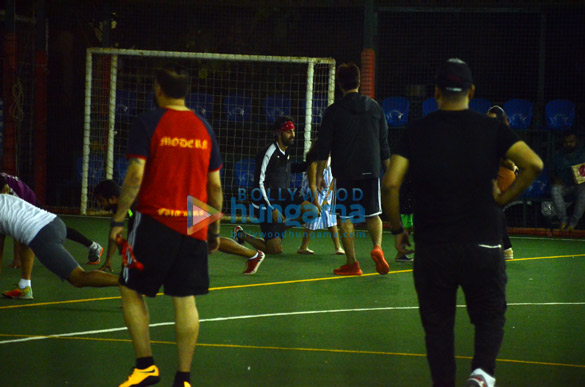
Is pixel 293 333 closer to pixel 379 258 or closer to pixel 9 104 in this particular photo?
pixel 379 258

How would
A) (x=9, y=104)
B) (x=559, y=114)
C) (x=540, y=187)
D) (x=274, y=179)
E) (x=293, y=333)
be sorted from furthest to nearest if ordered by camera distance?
(x=559, y=114) → (x=9, y=104) → (x=540, y=187) → (x=274, y=179) → (x=293, y=333)

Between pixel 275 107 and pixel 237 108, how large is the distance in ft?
3.14

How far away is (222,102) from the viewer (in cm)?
1958

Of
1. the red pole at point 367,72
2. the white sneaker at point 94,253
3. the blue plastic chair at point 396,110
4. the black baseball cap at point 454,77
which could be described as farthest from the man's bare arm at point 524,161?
the blue plastic chair at point 396,110

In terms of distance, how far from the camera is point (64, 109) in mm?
19828

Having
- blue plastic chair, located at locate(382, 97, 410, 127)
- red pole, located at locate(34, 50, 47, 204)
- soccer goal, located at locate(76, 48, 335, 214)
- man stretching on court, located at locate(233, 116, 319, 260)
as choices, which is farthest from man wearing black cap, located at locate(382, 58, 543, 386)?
red pole, located at locate(34, 50, 47, 204)

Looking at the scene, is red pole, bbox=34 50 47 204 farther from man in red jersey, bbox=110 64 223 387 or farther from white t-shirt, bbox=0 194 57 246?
man in red jersey, bbox=110 64 223 387

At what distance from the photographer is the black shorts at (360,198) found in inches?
389

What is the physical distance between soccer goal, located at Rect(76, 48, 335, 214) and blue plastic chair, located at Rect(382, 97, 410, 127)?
131 cm

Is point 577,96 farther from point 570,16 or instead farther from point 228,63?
point 228,63

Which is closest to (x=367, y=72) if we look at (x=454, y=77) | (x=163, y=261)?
(x=163, y=261)

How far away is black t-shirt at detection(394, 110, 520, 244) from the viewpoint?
4.79 m

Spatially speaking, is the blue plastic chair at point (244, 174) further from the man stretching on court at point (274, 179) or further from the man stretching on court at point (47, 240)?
the man stretching on court at point (47, 240)

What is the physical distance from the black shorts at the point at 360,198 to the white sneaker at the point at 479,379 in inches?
200
